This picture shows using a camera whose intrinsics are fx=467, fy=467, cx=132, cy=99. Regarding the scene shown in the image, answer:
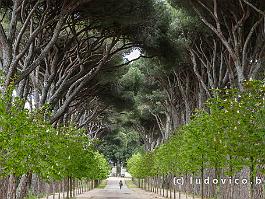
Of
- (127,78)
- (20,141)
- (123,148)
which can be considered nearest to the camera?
(20,141)

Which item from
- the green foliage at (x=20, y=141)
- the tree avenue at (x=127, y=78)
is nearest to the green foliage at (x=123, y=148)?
the tree avenue at (x=127, y=78)

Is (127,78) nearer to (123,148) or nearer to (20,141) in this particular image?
(20,141)

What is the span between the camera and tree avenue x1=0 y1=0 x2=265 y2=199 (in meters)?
13.2

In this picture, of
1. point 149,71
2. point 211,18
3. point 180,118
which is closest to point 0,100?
point 211,18

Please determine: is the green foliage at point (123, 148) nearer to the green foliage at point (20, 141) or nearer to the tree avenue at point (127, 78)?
the tree avenue at point (127, 78)

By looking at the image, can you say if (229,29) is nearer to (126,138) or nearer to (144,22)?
(144,22)

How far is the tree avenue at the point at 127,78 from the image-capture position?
13.2 m

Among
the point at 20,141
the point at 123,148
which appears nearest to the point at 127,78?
the point at 20,141

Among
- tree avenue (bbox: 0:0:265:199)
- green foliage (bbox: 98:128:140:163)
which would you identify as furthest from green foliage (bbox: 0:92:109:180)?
green foliage (bbox: 98:128:140:163)

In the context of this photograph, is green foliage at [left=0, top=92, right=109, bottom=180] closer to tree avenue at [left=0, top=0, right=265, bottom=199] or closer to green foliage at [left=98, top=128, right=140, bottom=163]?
tree avenue at [left=0, top=0, right=265, bottom=199]

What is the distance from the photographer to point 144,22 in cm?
2205

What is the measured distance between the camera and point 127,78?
3803 centimetres

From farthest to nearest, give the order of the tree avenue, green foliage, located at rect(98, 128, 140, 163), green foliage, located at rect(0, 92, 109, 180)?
green foliage, located at rect(98, 128, 140, 163) → the tree avenue → green foliage, located at rect(0, 92, 109, 180)

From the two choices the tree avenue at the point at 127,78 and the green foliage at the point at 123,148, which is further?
the green foliage at the point at 123,148
